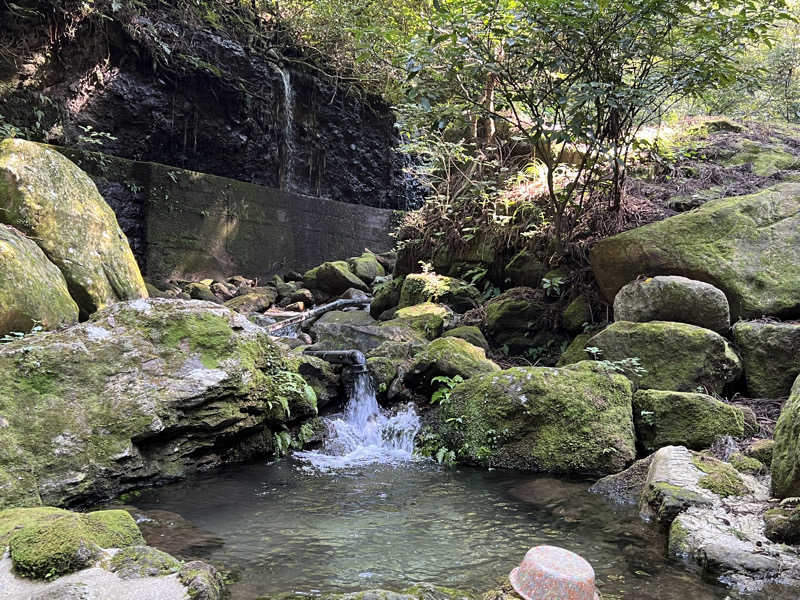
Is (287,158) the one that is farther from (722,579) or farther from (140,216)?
(722,579)

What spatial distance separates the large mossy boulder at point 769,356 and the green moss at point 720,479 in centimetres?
185

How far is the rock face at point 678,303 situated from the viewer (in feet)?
18.2

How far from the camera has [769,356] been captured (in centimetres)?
520

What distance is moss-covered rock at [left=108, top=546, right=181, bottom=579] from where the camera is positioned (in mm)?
2305

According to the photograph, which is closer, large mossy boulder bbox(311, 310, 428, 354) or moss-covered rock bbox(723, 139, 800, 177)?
large mossy boulder bbox(311, 310, 428, 354)

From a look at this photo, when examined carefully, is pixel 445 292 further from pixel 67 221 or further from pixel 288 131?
pixel 288 131

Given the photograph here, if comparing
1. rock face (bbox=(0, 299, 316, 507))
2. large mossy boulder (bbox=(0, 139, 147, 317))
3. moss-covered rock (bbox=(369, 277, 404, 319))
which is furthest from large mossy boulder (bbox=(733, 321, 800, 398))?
large mossy boulder (bbox=(0, 139, 147, 317))

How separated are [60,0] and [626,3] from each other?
10612 millimetres

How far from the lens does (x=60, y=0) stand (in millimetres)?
10555

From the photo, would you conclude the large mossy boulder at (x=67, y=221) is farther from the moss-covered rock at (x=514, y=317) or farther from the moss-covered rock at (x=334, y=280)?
the moss-covered rock at (x=334, y=280)

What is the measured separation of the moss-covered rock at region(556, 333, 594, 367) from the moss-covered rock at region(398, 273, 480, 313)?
6.80 ft

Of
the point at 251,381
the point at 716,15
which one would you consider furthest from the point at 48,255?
the point at 716,15

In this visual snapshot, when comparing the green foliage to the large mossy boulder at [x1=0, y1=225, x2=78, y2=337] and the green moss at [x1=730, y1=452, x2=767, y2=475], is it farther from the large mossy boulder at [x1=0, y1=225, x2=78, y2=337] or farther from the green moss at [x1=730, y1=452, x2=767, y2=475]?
the large mossy boulder at [x1=0, y1=225, x2=78, y2=337]

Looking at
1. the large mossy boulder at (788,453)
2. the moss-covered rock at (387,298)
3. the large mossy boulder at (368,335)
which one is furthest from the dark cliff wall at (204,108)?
the large mossy boulder at (788,453)
